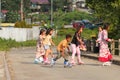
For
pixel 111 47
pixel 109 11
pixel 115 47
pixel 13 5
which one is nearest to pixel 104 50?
pixel 111 47

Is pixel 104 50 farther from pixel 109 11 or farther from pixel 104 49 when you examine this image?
pixel 109 11

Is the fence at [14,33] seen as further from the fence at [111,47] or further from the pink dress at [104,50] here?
the pink dress at [104,50]

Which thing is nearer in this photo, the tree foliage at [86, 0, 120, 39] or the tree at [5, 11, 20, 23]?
the tree foliage at [86, 0, 120, 39]

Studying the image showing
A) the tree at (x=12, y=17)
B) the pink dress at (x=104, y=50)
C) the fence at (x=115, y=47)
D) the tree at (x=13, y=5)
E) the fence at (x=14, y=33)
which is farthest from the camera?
the tree at (x=13, y=5)

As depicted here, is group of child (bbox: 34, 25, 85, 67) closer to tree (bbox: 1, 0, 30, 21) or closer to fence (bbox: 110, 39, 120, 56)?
fence (bbox: 110, 39, 120, 56)

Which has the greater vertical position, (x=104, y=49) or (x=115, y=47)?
(x=104, y=49)

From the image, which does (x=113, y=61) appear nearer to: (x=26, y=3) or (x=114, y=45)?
(x=114, y=45)

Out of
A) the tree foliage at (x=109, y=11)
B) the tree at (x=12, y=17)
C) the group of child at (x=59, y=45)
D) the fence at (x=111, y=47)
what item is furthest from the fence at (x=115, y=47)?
the tree at (x=12, y=17)

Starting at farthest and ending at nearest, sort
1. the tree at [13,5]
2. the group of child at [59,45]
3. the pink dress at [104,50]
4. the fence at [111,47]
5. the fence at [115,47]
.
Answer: the tree at [13,5] → the fence at [115,47] → the fence at [111,47] → the pink dress at [104,50] → the group of child at [59,45]

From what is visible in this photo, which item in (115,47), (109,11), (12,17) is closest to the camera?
(115,47)

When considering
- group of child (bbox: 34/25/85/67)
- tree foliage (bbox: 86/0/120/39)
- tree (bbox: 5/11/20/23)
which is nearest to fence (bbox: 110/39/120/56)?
tree foliage (bbox: 86/0/120/39)

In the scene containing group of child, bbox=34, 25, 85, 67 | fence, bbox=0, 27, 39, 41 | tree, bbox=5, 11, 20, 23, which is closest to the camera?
group of child, bbox=34, 25, 85, 67

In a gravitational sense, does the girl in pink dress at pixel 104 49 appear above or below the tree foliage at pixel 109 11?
below

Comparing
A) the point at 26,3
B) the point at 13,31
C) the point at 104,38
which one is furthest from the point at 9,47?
the point at 26,3
